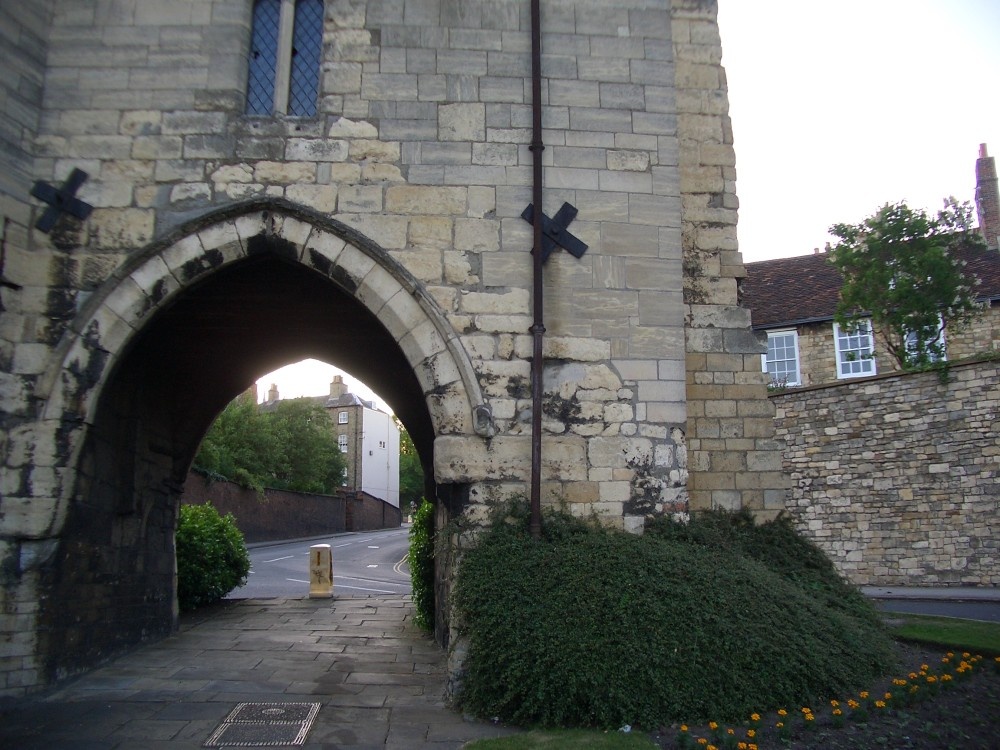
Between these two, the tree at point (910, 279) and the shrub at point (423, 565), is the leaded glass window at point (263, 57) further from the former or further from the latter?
the tree at point (910, 279)

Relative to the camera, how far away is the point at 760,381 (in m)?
6.84

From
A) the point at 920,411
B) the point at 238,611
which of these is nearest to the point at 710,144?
the point at 238,611

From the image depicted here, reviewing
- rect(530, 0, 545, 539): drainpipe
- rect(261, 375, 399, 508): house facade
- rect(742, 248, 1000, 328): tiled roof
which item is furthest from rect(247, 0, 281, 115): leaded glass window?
rect(261, 375, 399, 508): house facade

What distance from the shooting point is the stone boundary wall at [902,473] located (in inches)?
555

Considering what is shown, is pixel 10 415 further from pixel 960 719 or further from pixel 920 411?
pixel 920 411

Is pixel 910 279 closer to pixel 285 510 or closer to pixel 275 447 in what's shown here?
pixel 285 510

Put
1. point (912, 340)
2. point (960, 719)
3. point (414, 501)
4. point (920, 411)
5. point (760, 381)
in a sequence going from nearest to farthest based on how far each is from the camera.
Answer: point (960, 719) < point (760, 381) < point (920, 411) < point (912, 340) < point (414, 501)

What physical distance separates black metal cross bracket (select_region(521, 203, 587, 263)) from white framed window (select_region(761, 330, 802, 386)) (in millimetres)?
14637

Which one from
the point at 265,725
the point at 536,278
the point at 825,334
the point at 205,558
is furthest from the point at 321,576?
the point at 825,334

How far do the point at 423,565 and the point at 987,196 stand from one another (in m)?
20.0

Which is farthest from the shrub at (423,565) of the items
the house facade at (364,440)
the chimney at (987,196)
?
the house facade at (364,440)

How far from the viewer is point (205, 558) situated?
10164 mm

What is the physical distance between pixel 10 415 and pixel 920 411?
14.4 metres

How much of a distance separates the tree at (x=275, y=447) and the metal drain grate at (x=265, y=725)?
20121mm
